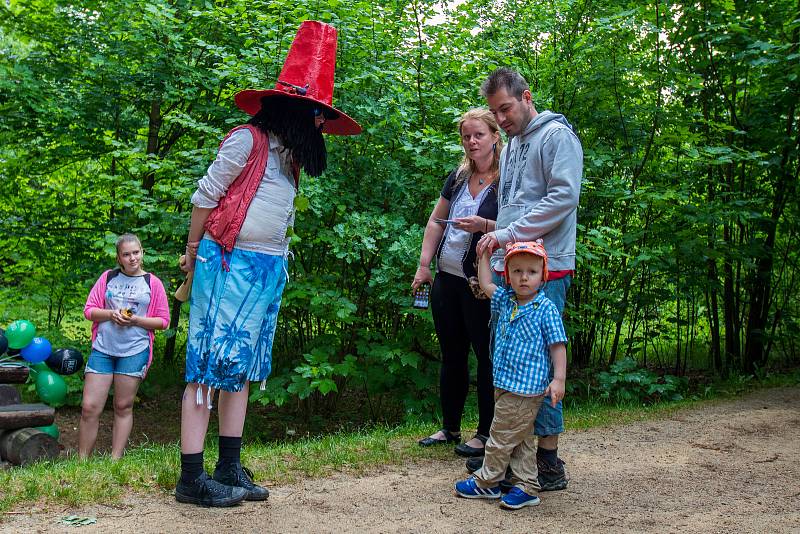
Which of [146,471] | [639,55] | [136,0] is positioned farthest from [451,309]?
[136,0]

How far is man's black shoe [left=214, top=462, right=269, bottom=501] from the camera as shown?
11.3ft

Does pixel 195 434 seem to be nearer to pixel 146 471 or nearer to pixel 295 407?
pixel 146 471

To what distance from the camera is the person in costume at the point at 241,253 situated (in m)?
3.26

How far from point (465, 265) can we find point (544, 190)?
75cm

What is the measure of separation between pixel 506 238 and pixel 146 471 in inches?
A: 89.1

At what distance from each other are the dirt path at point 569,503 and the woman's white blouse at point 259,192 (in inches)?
49.1

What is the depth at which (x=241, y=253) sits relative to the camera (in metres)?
3.30

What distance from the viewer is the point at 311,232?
6352mm

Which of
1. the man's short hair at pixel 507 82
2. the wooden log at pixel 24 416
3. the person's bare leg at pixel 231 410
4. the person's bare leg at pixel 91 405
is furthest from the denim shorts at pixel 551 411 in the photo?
the wooden log at pixel 24 416

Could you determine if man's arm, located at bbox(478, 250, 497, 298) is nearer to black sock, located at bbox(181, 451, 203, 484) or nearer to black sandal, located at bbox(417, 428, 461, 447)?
black sandal, located at bbox(417, 428, 461, 447)

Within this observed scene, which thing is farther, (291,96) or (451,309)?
(451,309)

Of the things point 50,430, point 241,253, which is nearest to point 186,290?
point 241,253

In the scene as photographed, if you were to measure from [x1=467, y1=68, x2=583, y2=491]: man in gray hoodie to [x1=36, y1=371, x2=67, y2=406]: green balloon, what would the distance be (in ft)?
15.2

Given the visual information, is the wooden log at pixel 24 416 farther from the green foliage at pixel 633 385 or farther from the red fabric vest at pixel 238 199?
the green foliage at pixel 633 385
